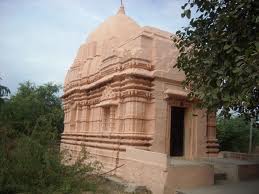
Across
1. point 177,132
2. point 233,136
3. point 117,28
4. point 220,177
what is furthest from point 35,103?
point 220,177

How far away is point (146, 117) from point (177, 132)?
158cm

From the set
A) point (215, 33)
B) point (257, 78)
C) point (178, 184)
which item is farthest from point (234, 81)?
point (178, 184)

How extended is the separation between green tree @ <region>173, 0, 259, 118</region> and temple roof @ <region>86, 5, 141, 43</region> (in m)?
8.28

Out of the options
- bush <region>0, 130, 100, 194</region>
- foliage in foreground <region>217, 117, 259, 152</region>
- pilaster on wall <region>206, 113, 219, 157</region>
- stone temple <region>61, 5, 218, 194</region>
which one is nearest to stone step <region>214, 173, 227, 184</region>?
stone temple <region>61, 5, 218, 194</region>

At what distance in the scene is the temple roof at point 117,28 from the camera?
Answer: 1527 cm

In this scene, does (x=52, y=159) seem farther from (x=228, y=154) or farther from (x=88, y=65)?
(x=228, y=154)

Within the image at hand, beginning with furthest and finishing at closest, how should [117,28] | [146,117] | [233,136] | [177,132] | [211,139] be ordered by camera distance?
1. [233,136]
2. [117,28]
3. [211,139]
4. [177,132]
5. [146,117]

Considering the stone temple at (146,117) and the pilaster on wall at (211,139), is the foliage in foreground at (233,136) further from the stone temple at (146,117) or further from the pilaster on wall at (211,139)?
the stone temple at (146,117)

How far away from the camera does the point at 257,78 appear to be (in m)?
5.11

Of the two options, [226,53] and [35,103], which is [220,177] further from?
[35,103]

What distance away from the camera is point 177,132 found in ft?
38.3

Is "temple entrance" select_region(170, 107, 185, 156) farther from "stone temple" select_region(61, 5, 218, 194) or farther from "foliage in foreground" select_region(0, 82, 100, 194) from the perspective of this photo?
"foliage in foreground" select_region(0, 82, 100, 194)

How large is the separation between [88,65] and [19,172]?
9227 millimetres

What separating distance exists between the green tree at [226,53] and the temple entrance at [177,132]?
4.78m
